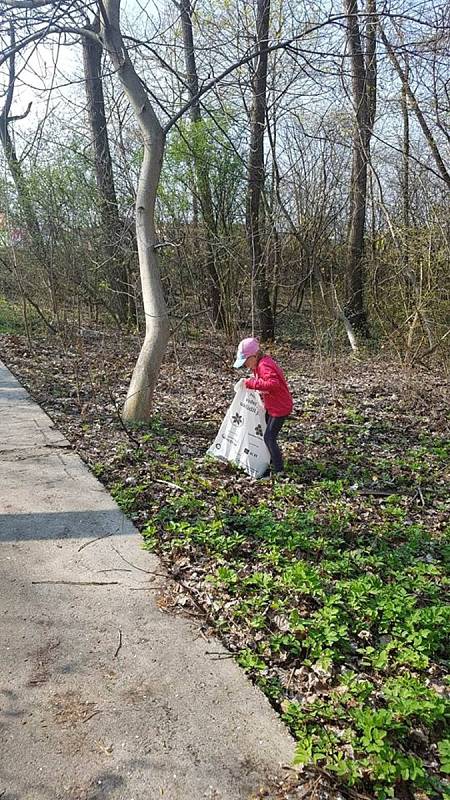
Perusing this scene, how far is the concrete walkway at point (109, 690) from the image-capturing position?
7.25 ft

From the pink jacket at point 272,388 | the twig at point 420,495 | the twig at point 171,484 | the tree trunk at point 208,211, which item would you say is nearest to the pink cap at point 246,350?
the pink jacket at point 272,388

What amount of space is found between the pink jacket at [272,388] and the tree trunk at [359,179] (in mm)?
7417

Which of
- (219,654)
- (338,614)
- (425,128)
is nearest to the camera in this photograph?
(219,654)

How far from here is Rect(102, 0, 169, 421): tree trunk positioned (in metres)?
6.01

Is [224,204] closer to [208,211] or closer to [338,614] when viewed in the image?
[208,211]

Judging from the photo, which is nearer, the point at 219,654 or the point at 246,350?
the point at 219,654

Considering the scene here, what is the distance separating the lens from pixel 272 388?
507cm

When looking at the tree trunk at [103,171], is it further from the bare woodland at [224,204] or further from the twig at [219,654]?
the twig at [219,654]

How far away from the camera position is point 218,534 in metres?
4.10

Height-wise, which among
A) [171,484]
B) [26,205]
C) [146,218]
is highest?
[26,205]

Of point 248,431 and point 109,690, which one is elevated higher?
point 248,431

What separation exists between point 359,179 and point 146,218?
24.9ft

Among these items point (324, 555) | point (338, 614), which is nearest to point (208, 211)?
point (324, 555)

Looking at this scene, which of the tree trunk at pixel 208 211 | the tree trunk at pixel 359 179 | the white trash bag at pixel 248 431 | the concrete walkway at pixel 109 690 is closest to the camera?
A: the concrete walkway at pixel 109 690
